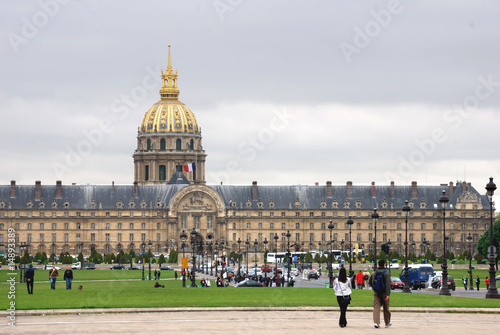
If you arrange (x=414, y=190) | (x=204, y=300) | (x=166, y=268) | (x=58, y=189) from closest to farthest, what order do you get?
(x=204, y=300) → (x=166, y=268) → (x=58, y=189) → (x=414, y=190)

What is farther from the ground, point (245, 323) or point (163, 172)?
point (163, 172)

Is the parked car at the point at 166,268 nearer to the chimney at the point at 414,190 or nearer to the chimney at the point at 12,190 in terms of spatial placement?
the chimney at the point at 12,190

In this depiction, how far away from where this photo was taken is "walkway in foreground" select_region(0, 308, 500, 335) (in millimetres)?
29797

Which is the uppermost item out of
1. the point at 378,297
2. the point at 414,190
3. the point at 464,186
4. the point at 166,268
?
the point at 464,186

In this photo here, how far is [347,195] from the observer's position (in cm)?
16188

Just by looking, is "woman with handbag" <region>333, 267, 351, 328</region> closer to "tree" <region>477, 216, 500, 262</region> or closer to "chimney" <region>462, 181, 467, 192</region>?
"tree" <region>477, 216, 500, 262</region>

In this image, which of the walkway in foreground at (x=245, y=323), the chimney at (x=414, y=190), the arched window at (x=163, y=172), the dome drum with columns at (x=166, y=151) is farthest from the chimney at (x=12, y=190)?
the walkway in foreground at (x=245, y=323)

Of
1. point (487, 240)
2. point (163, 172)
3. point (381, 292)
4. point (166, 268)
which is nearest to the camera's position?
point (381, 292)

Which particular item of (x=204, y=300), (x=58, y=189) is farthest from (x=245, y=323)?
(x=58, y=189)

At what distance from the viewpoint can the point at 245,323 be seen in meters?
31.8

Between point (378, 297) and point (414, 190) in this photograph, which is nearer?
point (378, 297)

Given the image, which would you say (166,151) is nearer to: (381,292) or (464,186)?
(464,186)

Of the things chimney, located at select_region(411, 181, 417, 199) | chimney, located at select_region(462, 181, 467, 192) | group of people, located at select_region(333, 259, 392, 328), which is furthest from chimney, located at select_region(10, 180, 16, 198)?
group of people, located at select_region(333, 259, 392, 328)

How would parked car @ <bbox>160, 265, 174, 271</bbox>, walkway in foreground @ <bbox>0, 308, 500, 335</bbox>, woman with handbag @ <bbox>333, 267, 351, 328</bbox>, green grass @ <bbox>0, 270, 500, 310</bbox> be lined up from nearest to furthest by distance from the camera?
walkway in foreground @ <bbox>0, 308, 500, 335</bbox>
woman with handbag @ <bbox>333, 267, 351, 328</bbox>
green grass @ <bbox>0, 270, 500, 310</bbox>
parked car @ <bbox>160, 265, 174, 271</bbox>
